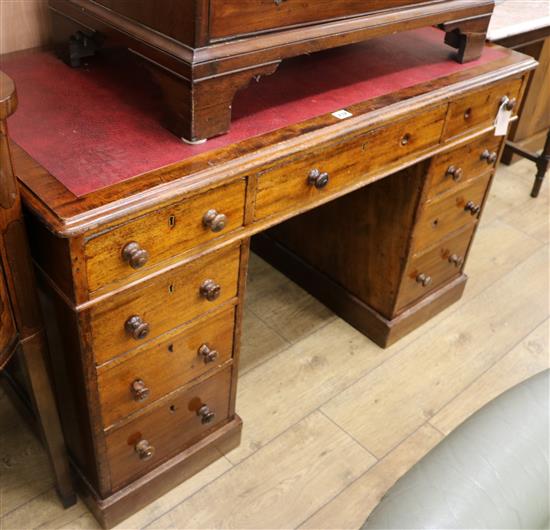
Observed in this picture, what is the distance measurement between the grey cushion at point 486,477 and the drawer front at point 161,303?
646 millimetres

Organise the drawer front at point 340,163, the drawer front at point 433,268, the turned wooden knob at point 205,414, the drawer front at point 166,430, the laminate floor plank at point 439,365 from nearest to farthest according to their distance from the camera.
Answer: the drawer front at point 340,163 < the drawer front at point 166,430 < the turned wooden knob at point 205,414 < the laminate floor plank at point 439,365 < the drawer front at point 433,268

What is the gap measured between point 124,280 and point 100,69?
0.59 metres

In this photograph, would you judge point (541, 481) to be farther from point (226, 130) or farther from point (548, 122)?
point (548, 122)

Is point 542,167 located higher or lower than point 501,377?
higher

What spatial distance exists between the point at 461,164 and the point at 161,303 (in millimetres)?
1083

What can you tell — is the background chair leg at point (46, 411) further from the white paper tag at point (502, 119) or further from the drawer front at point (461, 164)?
the white paper tag at point (502, 119)

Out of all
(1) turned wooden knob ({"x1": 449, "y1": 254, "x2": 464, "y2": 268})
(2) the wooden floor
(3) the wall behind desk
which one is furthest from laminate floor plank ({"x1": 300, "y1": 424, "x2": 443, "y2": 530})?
(3) the wall behind desk

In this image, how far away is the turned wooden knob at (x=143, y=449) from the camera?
5.18 ft

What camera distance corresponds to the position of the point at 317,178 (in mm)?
1477

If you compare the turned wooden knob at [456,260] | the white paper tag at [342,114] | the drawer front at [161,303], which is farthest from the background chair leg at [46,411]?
the turned wooden knob at [456,260]

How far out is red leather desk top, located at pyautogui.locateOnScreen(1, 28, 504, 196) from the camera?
1246mm

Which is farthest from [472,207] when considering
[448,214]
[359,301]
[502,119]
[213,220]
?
[213,220]

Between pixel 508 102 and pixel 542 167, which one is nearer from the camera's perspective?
pixel 508 102

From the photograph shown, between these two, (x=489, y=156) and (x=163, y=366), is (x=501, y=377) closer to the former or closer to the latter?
(x=489, y=156)
